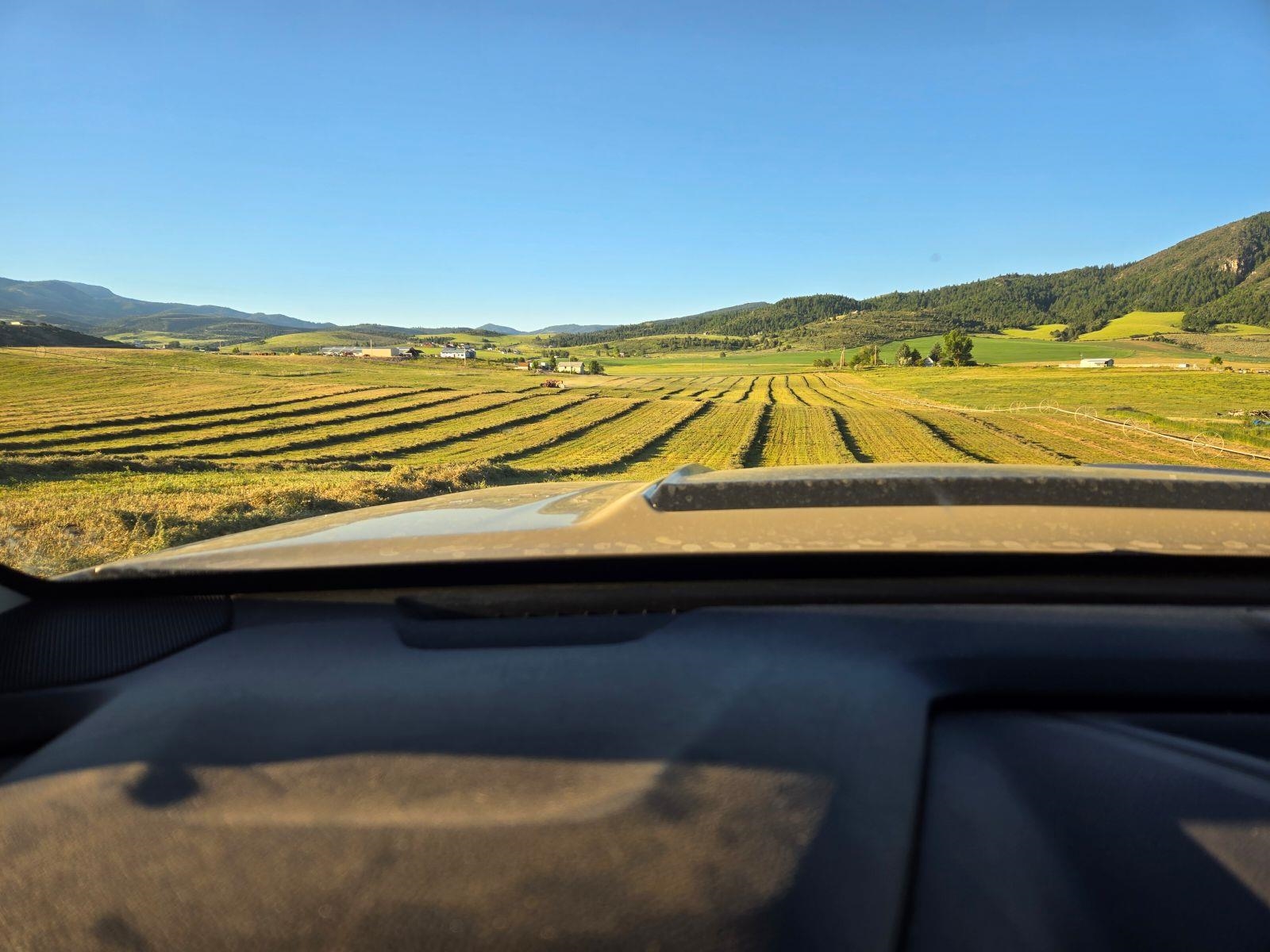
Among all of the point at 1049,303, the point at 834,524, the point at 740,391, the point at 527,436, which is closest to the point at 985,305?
the point at 1049,303

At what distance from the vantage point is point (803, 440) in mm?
23172

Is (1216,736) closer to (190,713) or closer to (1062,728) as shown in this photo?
(1062,728)

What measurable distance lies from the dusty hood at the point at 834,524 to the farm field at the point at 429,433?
1087 mm

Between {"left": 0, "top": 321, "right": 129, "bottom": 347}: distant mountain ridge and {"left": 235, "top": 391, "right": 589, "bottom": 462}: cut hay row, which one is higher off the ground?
{"left": 0, "top": 321, "right": 129, "bottom": 347}: distant mountain ridge

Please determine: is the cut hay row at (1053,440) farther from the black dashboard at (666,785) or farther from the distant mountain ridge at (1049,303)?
the distant mountain ridge at (1049,303)

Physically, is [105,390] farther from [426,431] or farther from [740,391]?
[740,391]

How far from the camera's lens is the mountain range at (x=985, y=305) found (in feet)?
117

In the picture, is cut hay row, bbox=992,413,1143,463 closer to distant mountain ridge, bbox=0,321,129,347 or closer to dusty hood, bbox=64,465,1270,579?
dusty hood, bbox=64,465,1270,579

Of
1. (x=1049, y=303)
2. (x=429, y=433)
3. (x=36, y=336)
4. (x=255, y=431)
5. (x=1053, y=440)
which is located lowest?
(x=429, y=433)

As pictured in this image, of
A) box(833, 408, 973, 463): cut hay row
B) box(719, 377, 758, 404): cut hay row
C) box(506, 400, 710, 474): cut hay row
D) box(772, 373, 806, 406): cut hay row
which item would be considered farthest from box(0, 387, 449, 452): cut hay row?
box(833, 408, 973, 463): cut hay row

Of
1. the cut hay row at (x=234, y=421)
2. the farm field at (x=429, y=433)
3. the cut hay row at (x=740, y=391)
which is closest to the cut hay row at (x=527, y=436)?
the farm field at (x=429, y=433)

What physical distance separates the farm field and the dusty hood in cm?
109

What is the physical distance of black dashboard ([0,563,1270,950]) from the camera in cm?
102

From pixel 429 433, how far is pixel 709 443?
45.0ft
